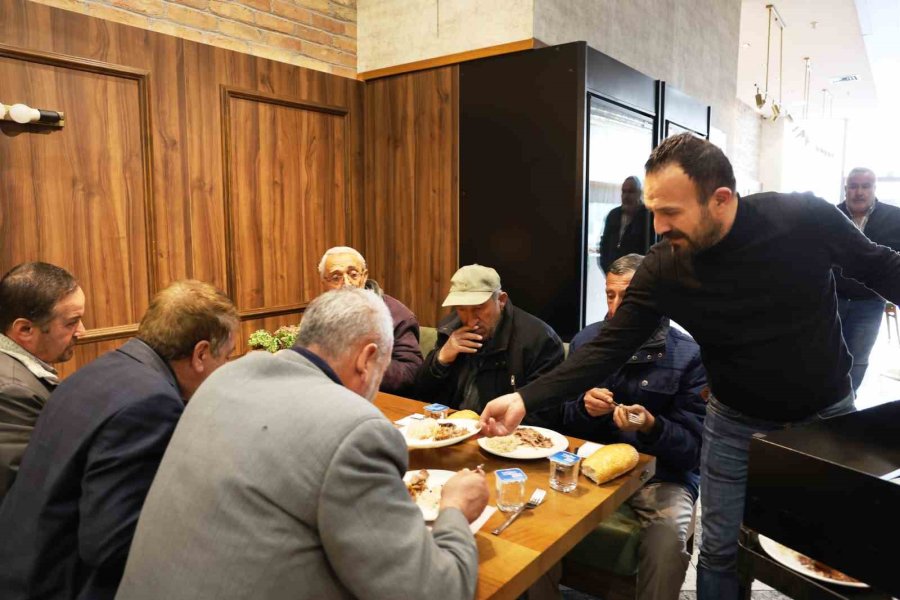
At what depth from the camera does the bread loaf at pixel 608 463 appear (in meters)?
1.54

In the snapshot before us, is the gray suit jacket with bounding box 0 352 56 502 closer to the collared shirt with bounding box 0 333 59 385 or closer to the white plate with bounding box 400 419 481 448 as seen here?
the collared shirt with bounding box 0 333 59 385

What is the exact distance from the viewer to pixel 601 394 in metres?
1.93

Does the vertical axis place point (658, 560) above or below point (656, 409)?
below

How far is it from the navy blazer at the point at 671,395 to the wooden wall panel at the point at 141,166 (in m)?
1.91

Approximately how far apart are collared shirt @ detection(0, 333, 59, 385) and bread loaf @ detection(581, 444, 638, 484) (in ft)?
4.74

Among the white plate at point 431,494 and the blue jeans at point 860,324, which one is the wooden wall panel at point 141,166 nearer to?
the white plate at point 431,494

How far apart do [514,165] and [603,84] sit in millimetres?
567

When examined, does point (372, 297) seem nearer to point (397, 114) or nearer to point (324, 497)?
point (324, 497)

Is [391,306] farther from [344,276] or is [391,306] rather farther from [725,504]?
[725,504]

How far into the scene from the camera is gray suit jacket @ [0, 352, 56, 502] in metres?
1.43

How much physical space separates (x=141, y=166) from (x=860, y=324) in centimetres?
383

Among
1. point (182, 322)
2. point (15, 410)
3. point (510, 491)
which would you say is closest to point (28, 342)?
point (15, 410)

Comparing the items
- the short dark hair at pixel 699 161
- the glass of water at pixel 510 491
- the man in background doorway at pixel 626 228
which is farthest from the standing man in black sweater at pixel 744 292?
Result: the man in background doorway at pixel 626 228

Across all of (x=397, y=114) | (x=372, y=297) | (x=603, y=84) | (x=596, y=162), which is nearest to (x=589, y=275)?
(x=596, y=162)
